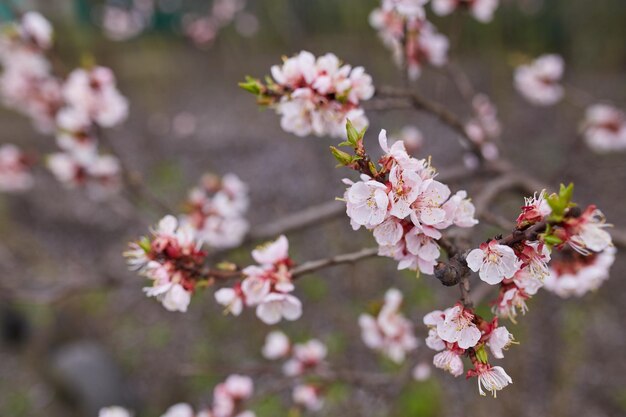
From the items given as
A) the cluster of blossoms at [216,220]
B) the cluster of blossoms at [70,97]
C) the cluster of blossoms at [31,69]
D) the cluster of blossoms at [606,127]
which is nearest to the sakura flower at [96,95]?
the cluster of blossoms at [70,97]

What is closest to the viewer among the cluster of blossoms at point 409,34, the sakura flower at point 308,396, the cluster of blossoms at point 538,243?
the cluster of blossoms at point 538,243

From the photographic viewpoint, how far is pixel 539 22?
24.4 ft

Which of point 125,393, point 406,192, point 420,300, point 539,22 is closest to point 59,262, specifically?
point 125,393

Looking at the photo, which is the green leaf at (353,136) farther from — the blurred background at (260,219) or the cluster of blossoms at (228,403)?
the blurred background at (260,219)

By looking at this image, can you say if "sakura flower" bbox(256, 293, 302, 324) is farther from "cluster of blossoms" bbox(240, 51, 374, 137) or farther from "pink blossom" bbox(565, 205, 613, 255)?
"pink blossom" bbox(565, 205, 613, 255)

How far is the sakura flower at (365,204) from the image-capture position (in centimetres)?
69

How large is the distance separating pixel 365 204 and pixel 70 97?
59.4 inches

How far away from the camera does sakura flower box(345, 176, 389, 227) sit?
0.69 meters

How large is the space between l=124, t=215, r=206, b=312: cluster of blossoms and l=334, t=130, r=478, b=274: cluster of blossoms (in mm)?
395

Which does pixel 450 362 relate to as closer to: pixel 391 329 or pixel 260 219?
pixel 391 329

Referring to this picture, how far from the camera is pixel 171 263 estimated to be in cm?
96

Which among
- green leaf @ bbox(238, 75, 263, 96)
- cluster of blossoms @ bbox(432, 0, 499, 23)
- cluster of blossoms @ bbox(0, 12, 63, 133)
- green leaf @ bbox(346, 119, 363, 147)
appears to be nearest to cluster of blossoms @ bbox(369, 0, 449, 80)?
cluster of blossoms @ bbox(432, 0, 499, 23)

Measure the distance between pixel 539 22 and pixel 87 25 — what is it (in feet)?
22.5

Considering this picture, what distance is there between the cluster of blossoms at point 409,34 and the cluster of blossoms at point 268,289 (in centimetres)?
63
